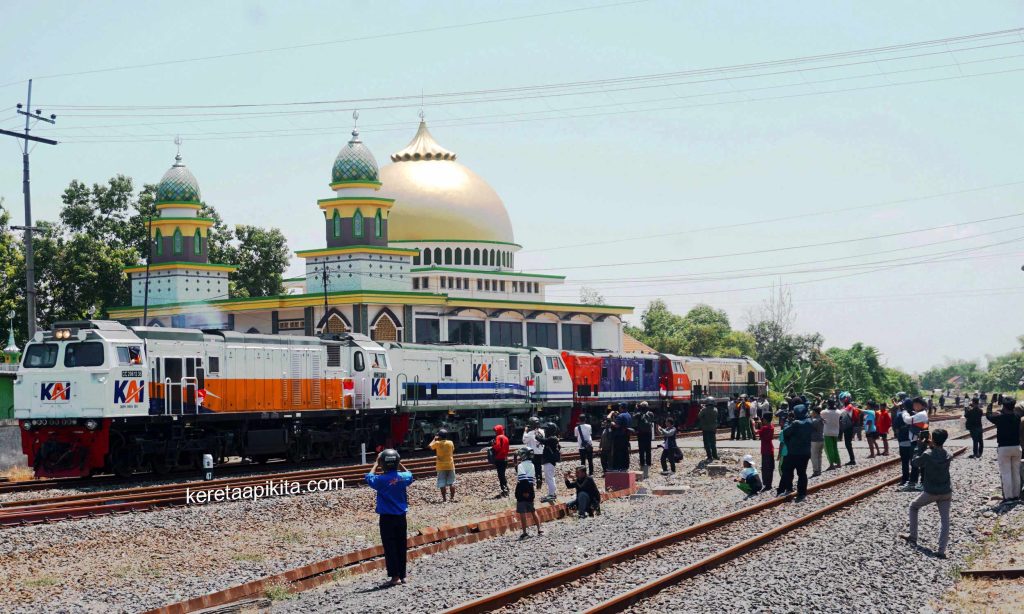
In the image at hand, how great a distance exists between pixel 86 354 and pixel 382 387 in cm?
1039

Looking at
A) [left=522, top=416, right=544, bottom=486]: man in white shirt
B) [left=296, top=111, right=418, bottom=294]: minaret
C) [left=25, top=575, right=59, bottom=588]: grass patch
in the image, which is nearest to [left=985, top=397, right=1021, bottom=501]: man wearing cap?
Answer: [left=522, top=416, right=544, bottom=486]: man in white shirt

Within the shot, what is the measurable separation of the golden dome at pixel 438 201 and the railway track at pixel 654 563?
60.0 metres

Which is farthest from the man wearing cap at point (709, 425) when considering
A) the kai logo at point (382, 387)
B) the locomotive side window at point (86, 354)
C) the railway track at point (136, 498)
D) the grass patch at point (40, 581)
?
the grass patch at point (40, 581)

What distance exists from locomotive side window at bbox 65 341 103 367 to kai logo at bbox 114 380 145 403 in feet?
2.26

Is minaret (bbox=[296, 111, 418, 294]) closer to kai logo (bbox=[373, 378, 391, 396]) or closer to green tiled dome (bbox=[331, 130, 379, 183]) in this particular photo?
green tiled dome (bbox=[331, 130, 379, 183])

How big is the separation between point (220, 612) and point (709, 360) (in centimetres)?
4911

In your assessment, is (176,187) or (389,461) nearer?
(389,461)

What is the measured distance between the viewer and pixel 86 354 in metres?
27.0

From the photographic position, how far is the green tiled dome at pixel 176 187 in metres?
71.6

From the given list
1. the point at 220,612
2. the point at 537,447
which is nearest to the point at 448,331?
the point at 537,447

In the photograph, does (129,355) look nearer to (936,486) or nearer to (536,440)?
(536,440)

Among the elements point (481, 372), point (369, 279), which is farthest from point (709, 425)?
point (369, 279)

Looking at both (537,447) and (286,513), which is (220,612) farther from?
(537,447)

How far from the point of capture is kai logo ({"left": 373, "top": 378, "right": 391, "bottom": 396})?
1388 inches
